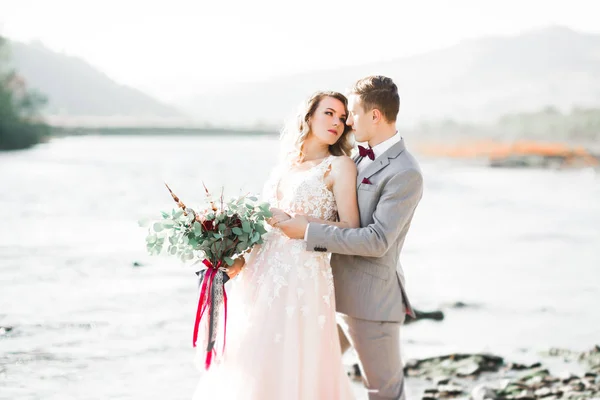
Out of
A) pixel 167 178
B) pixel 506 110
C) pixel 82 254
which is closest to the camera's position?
pixel 82 254

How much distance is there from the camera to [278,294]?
3557 mm

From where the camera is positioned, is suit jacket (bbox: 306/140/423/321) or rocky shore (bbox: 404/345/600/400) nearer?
suit jacket (bbox: 306/140/423/321)

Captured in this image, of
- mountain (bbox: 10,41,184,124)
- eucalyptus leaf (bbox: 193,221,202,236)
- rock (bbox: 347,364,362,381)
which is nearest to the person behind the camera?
eucalyptus leaf (bbox: 193,221,202,236)

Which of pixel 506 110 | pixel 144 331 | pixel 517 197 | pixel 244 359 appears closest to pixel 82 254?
pixel 144 331

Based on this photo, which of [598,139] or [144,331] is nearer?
[144,331]

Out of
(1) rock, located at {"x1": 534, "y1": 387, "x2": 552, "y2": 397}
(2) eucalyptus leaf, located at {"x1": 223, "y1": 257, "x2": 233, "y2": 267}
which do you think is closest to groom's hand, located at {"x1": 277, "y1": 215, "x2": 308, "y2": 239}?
(2) eucalyptus leaf, located at {"x1": 223, "y1": 257, "x2": 233, "y2": 267}

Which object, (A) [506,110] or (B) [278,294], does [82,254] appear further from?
(A) [506,110]

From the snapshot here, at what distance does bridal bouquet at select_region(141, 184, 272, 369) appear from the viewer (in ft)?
11.3

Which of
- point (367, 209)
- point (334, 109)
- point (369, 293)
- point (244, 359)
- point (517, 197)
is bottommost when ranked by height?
point (517, 197)

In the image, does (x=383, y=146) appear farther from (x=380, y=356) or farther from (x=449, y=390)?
(x=449, y=390)

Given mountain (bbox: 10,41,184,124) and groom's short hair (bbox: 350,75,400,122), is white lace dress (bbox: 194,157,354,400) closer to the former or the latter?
groom's short hair (bbox: 350,75,400,122)

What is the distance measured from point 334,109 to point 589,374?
387 cm

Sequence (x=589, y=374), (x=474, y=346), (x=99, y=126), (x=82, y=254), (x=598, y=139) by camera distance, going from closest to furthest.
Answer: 1. (x=589, y=374)
2. (x=474, y=346)
3. (x=82, y=254)
4. (x=598, y=139)
5. (x=99, y=126)

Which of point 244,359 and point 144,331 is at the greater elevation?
point 244,359
